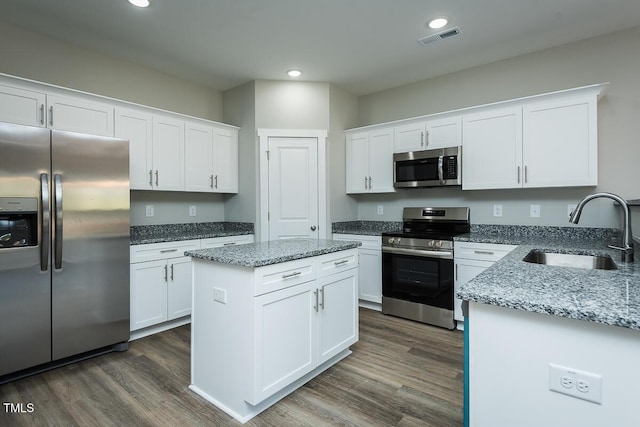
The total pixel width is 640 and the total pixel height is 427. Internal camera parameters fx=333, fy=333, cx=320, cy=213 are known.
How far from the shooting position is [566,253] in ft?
7.63

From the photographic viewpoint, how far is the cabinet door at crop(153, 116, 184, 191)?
347 cm

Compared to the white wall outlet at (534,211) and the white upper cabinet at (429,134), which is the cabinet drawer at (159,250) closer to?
the white upper cabinet at (429,134)

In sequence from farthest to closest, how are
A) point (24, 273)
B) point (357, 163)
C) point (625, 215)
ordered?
1. point (357, 163)
2. point (24, 273)
3. point (625, 215)

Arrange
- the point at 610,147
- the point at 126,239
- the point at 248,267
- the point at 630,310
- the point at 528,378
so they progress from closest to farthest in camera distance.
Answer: the point at 630,310, the point at 528,378, the point at 248,267, the point at 126,239, the point at 610,147

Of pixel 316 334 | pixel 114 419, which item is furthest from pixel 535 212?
pixel 114 419

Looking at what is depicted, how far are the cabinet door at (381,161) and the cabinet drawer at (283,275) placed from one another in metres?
2.15

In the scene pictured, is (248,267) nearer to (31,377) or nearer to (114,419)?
(114,419)

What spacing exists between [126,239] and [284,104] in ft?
7.76

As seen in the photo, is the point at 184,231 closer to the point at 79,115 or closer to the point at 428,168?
the point at 79,115

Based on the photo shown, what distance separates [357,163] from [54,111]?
10.2ft

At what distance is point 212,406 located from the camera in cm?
203

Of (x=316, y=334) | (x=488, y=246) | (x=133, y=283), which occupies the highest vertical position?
(x=488, y=246)

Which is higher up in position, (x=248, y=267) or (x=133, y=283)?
(x=248, y=267)

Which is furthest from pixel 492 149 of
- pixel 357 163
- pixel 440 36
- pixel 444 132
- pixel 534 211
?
pixel 357 163
